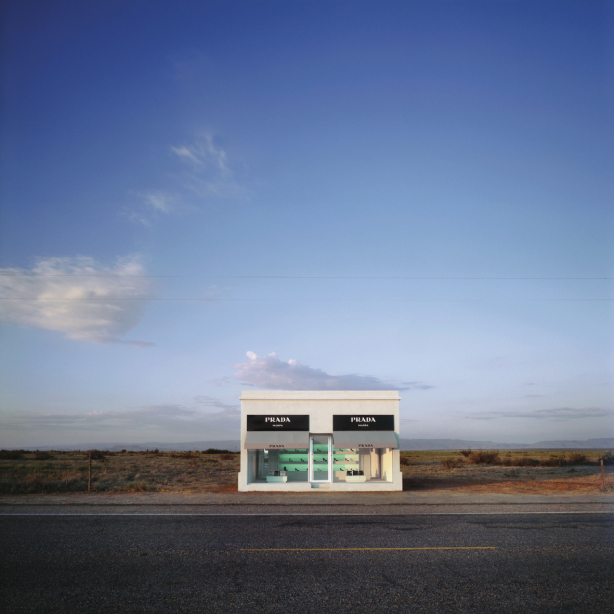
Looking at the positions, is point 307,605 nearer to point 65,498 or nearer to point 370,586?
point 370,586

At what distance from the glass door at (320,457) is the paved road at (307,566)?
11019 millimetres

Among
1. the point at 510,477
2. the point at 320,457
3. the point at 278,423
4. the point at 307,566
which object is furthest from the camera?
the point at 510,477

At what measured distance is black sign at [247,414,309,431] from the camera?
25766 mm

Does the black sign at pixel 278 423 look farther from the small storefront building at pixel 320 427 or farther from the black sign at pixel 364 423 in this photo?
the black sign at pixel 364 423

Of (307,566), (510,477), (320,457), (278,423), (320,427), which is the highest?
(278,423)

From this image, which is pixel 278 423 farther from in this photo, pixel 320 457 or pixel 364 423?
pixel 364 423

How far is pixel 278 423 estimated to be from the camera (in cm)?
2581

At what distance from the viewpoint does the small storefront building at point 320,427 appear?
25.1 meters

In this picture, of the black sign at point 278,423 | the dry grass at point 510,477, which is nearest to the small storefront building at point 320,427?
the black sign at point 278,423

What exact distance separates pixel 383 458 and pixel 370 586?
2024cm

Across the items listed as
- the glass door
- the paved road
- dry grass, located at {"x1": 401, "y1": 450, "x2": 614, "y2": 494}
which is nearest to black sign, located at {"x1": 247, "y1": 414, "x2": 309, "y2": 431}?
the glass door

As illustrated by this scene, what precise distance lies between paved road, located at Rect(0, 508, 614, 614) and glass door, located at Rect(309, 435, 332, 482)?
11019 mm

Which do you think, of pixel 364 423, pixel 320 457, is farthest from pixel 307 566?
pixel 320 457

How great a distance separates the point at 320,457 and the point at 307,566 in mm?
19261
